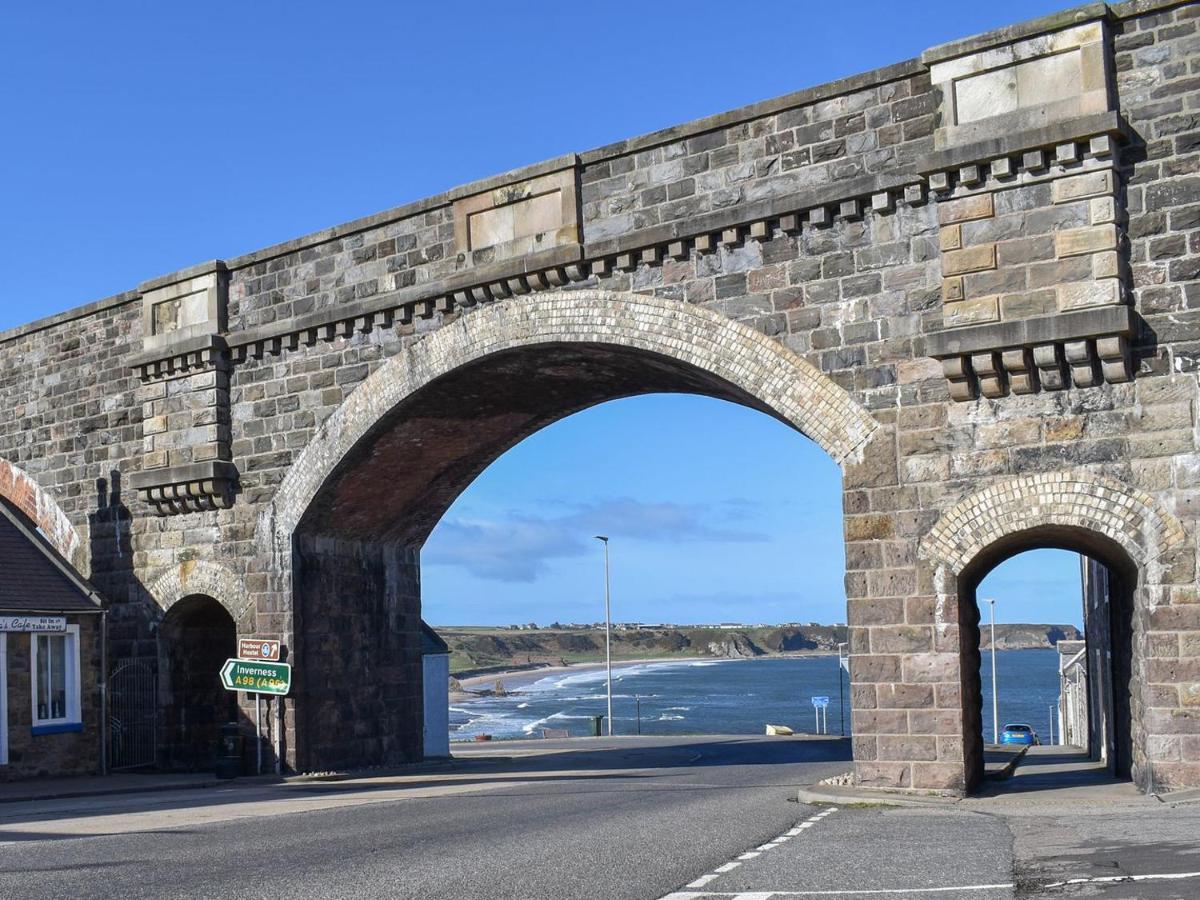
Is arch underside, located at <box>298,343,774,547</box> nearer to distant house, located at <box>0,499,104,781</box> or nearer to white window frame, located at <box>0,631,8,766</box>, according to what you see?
distant house, located at <box>0,499,104,781</box>

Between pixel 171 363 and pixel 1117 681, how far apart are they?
1505cm

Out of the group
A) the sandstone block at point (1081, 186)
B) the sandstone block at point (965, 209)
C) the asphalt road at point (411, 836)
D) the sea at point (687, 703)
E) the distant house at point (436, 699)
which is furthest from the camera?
the sea at point (687, 703)

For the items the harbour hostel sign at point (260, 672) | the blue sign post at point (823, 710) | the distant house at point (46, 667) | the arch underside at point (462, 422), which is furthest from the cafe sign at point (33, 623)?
the blue sign post at point (823, 710)

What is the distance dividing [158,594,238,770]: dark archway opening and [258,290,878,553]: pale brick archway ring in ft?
9.45

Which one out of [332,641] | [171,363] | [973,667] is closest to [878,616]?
[973,667]

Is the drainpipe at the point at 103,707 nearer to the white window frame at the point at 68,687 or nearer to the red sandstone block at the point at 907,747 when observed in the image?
the white window frame at the point at 68,687

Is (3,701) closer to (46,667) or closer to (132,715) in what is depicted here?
(46,667)

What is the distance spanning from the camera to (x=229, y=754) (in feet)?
65.8

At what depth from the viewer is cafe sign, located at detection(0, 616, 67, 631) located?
20469 millimetres

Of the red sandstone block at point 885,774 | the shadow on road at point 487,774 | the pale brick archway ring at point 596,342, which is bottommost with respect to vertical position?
the shadow on road at point 487,774

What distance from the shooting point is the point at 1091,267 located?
1343cm

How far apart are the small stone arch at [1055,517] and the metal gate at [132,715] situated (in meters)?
14.0

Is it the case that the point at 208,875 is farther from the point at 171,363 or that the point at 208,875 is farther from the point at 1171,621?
the point at 171,363

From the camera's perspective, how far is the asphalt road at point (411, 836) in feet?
30.0
